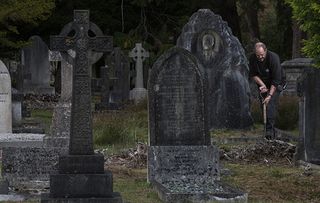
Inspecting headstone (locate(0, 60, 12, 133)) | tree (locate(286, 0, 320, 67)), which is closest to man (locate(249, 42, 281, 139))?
headstone (locate(0, 60, 12, 133))

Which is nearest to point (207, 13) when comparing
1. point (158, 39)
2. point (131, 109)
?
point (131, 109)

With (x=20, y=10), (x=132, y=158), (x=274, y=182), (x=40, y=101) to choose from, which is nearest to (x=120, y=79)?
(x=40, y=101)

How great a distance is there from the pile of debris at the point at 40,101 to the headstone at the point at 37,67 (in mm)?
639

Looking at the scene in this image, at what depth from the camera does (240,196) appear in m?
11.0

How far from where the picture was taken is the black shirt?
17.2 metres

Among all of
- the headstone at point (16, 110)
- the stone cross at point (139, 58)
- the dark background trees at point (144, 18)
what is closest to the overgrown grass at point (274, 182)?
the headstone at point (16, 110)

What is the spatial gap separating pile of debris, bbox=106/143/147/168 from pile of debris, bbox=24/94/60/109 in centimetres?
1705

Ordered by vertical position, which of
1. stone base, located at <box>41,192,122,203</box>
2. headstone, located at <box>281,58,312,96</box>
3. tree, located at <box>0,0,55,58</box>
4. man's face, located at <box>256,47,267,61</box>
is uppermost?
tree, located at <box>0,0,55,58</box>

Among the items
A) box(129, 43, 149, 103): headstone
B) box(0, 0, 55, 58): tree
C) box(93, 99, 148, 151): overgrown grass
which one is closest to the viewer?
box(93, 99, 148, 151): overgrown grass

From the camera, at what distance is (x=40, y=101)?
34.6m

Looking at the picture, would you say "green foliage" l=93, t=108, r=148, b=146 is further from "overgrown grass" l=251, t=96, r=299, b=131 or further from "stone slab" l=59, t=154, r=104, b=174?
"stone slab" l=59, t=154, r=104, b=174

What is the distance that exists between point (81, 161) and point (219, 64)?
10343 mm

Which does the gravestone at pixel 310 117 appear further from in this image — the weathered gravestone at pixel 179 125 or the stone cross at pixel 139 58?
the stone cross at pixel 139 58

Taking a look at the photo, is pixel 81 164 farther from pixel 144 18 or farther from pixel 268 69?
pixel 144 18
